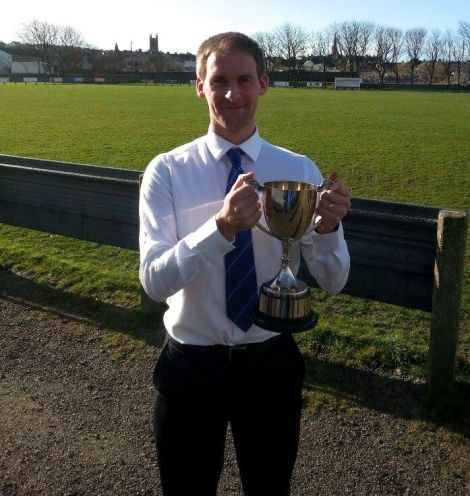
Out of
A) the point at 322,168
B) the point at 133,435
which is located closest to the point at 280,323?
the point at 133,435

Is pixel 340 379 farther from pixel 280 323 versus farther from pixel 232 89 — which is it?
pixel 232 89

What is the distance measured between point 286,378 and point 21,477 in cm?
161

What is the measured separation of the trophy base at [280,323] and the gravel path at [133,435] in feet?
4.17

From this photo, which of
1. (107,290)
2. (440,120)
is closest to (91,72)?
(440,120)

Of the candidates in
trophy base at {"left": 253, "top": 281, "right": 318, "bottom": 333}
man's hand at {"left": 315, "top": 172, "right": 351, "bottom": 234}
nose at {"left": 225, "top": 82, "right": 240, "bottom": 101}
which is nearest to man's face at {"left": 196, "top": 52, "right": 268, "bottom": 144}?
nose at {"left": 225, "top": 82, "right": 240, "bottom": 101}

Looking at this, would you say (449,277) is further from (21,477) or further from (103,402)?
(21,477)

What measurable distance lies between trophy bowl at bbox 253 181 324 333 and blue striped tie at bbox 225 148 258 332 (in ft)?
0.22

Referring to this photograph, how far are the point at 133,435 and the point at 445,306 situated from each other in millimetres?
1923

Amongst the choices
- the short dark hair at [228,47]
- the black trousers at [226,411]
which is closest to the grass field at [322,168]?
the black trousers at [226,411]

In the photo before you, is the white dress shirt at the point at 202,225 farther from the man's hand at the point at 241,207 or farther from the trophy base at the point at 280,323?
the man's hand at the point at 241,207

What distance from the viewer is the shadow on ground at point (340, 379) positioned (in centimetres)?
354

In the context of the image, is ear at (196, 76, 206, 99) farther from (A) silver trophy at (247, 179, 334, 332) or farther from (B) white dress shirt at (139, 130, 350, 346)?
(A) silver trophy at (247, 179, 334, 332)

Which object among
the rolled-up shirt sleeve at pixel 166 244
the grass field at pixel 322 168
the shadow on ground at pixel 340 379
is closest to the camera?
the rolled-up shirt sleeve at pixel 166 244

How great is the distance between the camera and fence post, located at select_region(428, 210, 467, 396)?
3.58 m
